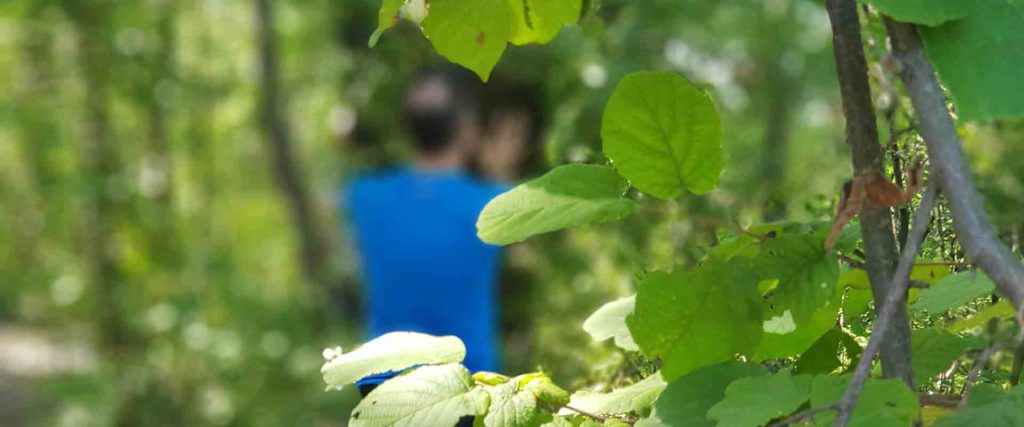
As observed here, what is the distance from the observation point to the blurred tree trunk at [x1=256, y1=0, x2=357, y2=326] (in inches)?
257

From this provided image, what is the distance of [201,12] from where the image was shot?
7.16 m

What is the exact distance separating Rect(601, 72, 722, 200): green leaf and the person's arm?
4.64m

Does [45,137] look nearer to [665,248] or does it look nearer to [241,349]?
[241,349]

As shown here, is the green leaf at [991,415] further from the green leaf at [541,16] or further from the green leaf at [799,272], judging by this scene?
the green leaf at [541,16]

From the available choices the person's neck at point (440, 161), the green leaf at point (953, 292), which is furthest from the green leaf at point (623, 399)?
the person's neck at point (440, 161)

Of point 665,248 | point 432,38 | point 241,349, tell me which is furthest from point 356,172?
point 432,38

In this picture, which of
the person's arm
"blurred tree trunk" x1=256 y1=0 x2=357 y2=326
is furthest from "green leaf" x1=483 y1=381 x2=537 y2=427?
"blurred tree trunk" x1=256 y1=0 x2=357 y2=326

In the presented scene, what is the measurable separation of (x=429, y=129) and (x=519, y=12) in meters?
4.31

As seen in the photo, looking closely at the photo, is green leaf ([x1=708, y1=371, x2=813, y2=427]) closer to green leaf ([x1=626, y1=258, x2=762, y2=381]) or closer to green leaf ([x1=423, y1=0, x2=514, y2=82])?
green leaf ([x1=626, y1=258, x2=762, y2=381])

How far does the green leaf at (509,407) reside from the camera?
2.53 feet

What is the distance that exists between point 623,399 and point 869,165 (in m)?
0.24

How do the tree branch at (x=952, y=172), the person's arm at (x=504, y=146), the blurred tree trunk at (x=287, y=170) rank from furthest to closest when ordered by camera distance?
the blurred tree trunk at (x=287, y=170) < the person's arm at (x=504, y=146) < the tree branch at (x=952, y=172)

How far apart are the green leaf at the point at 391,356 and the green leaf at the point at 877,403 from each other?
27 centimetres

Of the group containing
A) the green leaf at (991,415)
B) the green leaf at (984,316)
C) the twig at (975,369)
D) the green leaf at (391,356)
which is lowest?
the green leaf at (991,415)
